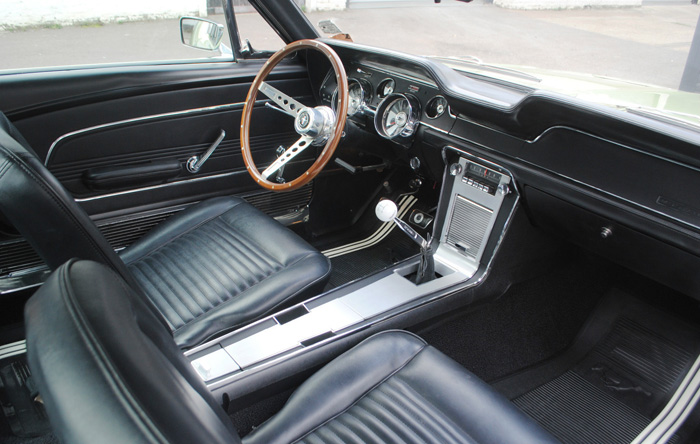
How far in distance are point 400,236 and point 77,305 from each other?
216 centimetres

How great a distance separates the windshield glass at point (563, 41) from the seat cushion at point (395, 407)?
0.85m

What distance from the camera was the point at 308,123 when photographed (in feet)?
5.56

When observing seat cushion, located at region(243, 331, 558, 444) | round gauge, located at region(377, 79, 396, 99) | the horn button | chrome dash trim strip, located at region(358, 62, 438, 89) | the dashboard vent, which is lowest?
the dashboard vent

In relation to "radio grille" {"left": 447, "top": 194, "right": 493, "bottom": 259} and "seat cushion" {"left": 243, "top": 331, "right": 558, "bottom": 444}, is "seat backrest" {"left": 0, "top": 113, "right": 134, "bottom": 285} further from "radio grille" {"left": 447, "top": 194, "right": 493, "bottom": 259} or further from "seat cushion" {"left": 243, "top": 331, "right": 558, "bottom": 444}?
"radio grille" {"left": 447, "top": 194, "right": 493, "bottom": 259}

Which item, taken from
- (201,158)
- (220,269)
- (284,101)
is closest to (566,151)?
(284,101)

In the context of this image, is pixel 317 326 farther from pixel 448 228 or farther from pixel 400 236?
Answer: pixel 400 236

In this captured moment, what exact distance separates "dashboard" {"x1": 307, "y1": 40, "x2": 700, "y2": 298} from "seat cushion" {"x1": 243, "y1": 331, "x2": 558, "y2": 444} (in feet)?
1.85

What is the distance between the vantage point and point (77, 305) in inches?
20.1

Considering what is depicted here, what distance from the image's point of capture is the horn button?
169cm

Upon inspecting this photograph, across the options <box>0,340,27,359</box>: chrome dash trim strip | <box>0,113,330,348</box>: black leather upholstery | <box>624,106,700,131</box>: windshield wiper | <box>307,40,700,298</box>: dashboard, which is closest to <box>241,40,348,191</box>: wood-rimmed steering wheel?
<box>0,113,330,348</box>: black leather upholstery

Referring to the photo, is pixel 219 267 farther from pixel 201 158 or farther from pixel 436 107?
pixel 436 107

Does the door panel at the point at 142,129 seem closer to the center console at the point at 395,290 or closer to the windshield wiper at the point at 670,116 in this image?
the center console at the point at 395,290

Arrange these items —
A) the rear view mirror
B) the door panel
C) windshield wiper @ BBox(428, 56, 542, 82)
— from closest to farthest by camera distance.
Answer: the door panel
windshield wiper @ BBox(428, 56, 542, 82)
the rear view mirror

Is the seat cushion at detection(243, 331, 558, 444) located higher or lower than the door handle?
lower
